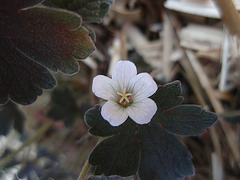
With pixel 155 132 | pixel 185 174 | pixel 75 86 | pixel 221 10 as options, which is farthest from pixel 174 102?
pixel 75 86

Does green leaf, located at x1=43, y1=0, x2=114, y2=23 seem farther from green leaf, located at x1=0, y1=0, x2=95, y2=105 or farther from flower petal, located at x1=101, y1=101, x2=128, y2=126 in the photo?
flower petal, located at x1=101, y1=101, x2=128, y2=126

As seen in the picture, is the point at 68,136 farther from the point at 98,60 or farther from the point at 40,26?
the point at 40,26

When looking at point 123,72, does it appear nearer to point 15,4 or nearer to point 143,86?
point 143,86

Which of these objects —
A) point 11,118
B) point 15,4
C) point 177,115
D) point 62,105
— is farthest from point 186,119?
point 11,118

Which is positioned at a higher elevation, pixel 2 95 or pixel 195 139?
pixel 2 95

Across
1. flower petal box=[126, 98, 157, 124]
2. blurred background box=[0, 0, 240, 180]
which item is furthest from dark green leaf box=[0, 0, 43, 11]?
blurred background box=[0, 0, 240, 180]

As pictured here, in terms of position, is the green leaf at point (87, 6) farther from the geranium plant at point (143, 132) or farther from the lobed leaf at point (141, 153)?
the lobed leaf at point (141, 153)
